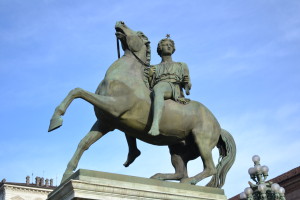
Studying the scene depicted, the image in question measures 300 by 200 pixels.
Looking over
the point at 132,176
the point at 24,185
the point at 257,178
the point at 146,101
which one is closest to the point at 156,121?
the point at 146,101

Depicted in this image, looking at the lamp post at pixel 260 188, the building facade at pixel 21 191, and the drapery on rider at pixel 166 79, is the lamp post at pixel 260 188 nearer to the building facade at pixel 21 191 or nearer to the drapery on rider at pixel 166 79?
the drapery on rider at pixel 166 79

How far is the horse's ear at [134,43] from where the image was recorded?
372 inches

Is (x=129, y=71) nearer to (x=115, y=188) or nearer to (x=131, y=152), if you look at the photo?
(x=131, y=152)

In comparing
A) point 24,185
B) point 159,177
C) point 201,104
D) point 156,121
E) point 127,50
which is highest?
point 24,185

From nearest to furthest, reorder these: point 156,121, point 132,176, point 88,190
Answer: point 88,190 < point 132,176 < point 156,121

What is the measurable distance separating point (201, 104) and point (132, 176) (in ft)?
7.92

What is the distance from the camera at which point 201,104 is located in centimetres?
962

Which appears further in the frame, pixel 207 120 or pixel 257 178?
pixel 257 178

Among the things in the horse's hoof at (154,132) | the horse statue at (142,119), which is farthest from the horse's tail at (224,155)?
the horse's hoof at (154,132)

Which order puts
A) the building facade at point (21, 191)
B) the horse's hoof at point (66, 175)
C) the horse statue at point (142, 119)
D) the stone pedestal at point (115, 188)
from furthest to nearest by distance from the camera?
the building facade at point (21, 191) < the horse statue at point (142, 119) < the horse's hoof at point (66, 175) < the stone pedestal at point (115, 188)

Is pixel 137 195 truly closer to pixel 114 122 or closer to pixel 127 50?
pixel 114 122

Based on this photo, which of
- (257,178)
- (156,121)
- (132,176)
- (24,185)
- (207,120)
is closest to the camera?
(132,176)

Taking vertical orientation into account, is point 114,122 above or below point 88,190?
above

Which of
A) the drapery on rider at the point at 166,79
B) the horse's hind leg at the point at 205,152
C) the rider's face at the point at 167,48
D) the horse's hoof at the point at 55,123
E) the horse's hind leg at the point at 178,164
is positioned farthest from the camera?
the rider's face at the point at 167,48
